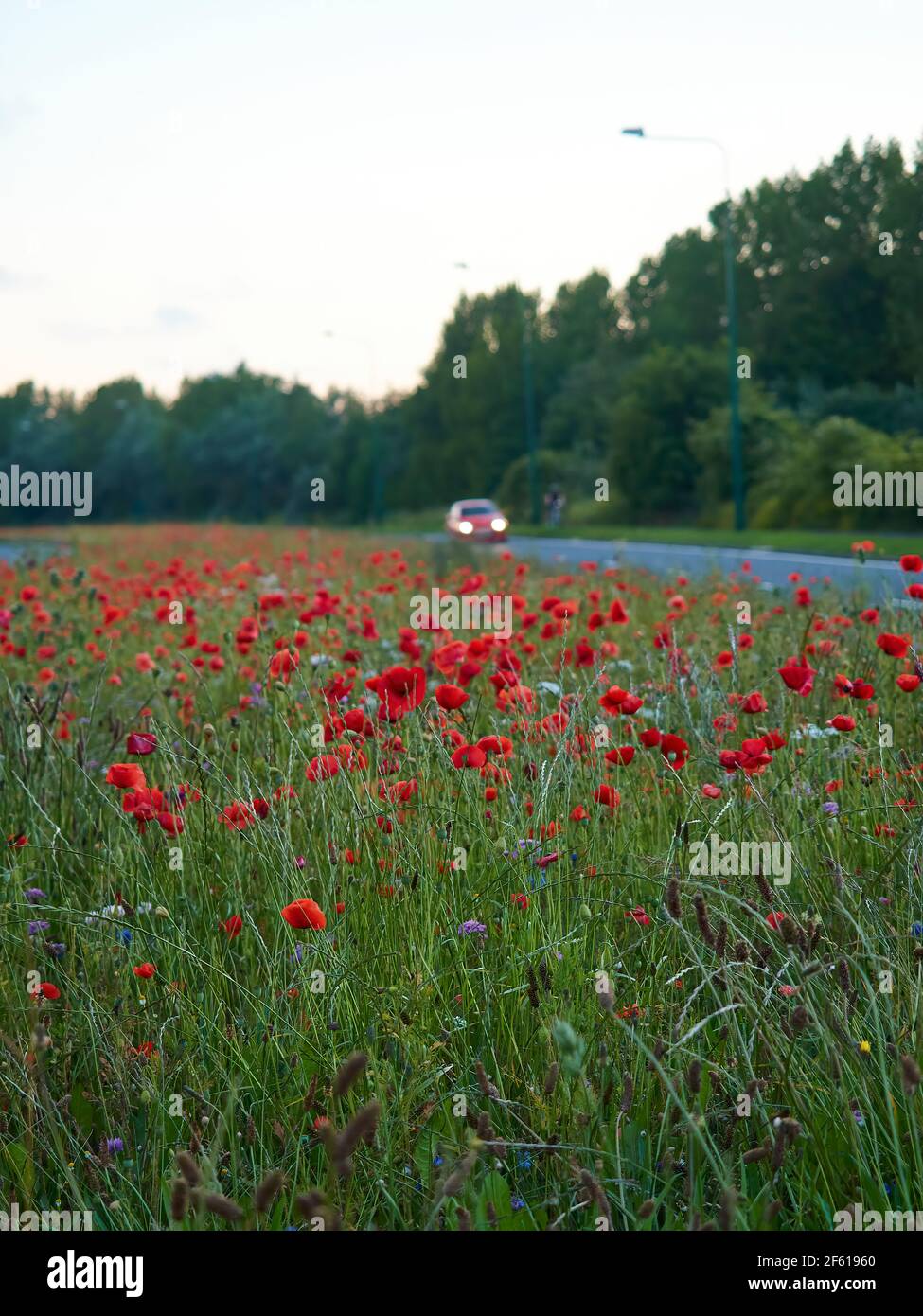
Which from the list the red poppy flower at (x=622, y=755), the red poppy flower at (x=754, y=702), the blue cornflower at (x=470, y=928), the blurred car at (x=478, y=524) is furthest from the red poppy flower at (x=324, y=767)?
the blurred car at (x=478, y=524)

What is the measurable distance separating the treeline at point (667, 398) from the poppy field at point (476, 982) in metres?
10.2

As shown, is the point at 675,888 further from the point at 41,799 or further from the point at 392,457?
the point at 392,457

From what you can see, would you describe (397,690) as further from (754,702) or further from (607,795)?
(754,702)

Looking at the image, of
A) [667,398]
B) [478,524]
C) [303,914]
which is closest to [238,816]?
[303,914]

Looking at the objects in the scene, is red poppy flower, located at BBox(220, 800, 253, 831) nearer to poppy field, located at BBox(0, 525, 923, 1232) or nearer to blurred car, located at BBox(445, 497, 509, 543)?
poppy field, located at BBox(0, 525, 923, 1232)

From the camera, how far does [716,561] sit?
1341 centimetres

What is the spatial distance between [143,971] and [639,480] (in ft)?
133

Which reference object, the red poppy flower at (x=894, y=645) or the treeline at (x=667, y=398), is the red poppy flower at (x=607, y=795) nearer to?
the red poppy flower at (x=894, y=645)

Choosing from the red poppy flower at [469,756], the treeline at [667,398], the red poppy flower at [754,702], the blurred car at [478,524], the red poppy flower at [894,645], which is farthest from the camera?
the treeline at [667,398]

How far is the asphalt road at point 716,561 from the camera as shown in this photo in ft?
41.8

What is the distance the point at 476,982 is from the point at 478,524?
29.3m

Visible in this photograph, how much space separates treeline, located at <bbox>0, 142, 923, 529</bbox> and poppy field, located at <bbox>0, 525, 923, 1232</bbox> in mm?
10205
